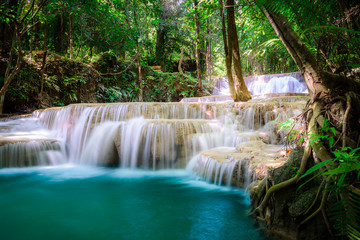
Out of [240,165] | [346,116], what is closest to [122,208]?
[240,165]

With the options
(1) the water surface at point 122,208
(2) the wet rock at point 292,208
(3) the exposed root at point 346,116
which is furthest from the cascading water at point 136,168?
(3) the exposed root at point 346,116

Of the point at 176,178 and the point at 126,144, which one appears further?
the point at 126,144

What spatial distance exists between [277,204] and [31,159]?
7.20 meters

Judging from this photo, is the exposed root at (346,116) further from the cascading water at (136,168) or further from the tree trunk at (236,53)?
the tree trunk at (236,53)

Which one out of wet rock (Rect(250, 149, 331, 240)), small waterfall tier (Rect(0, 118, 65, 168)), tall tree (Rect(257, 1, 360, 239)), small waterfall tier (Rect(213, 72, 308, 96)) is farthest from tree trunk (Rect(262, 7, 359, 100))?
small waterfall tier (Rect(213, 72, 308, 96))

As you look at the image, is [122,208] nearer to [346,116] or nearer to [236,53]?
[346,116]

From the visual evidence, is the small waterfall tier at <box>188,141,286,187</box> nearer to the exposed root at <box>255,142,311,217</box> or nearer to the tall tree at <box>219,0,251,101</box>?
the exposed root at <box>255,142,311,217</box>

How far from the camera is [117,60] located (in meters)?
15.7

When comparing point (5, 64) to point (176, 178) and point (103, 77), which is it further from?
point (176, 178)

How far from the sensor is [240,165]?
405 cm

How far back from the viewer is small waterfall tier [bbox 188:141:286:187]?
355cm

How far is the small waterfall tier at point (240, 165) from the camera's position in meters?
3.55

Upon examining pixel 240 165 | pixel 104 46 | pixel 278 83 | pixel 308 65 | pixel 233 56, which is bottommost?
pixel 240 165

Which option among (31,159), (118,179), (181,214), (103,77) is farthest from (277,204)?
(103,77)
